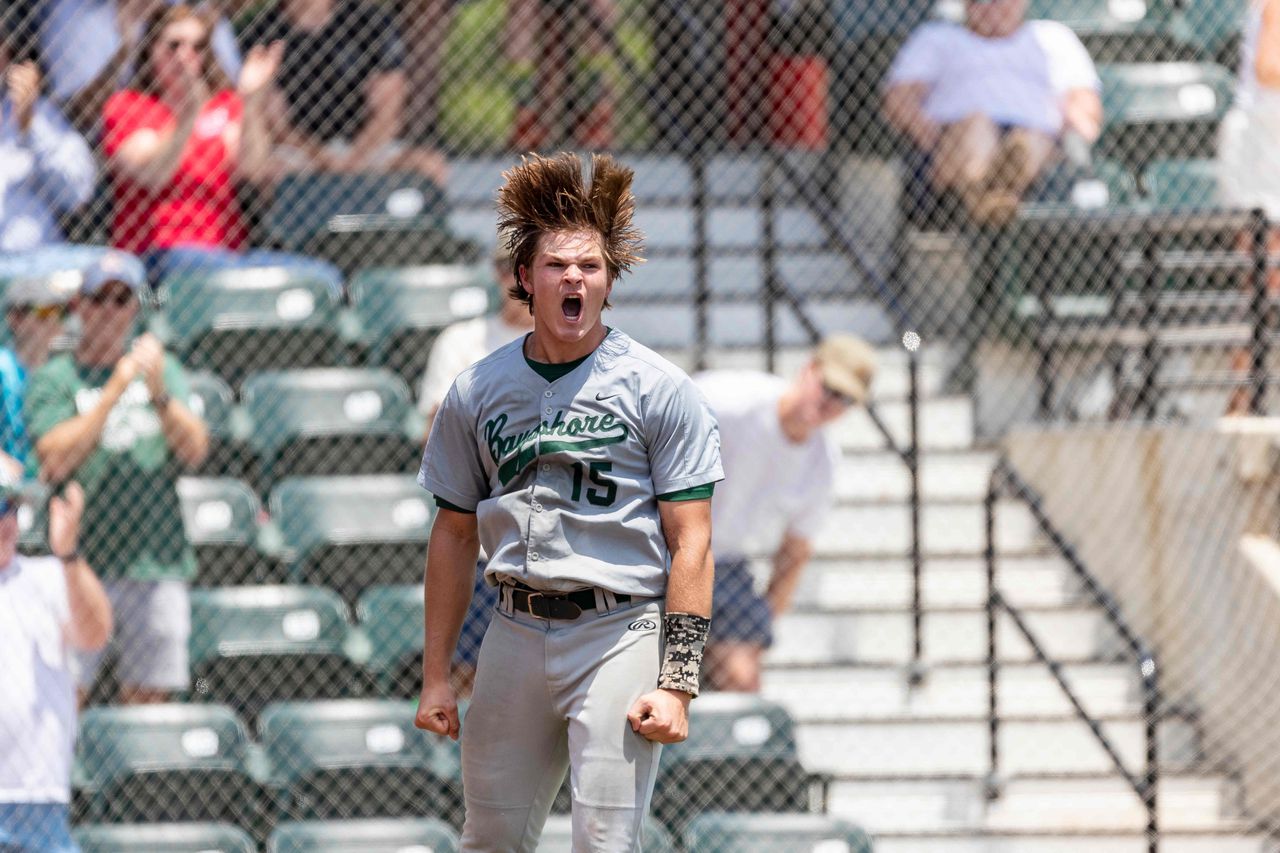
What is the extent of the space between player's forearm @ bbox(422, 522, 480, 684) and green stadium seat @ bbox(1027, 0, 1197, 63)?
518 cm

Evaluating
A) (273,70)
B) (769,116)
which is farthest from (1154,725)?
(273,70)

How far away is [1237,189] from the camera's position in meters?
6.62

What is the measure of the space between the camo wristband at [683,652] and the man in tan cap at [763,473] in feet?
8.28

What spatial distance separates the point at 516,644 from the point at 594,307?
1.82 feet

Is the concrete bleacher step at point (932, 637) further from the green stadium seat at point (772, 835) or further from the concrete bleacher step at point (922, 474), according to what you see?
the green stadium seat at point (772, 835)

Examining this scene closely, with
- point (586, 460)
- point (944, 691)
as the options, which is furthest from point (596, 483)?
point (944, 691)

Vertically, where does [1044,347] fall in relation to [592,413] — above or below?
above

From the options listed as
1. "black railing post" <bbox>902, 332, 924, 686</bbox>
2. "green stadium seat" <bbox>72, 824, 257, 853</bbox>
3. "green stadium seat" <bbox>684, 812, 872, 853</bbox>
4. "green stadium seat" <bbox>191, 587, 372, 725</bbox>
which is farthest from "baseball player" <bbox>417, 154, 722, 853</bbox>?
"black railing post" <bbox>902, 332, 924, 686</bbox>

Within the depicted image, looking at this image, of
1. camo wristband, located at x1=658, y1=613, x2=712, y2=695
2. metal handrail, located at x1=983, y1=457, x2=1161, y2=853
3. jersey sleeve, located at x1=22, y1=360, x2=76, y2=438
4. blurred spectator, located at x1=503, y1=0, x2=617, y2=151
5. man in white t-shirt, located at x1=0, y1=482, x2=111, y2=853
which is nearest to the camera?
camo wristband, located at x1=658, y1=613, x2=712, y2=695

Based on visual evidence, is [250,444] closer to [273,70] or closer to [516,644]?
[273,70]

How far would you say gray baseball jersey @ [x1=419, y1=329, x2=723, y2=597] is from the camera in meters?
2.89

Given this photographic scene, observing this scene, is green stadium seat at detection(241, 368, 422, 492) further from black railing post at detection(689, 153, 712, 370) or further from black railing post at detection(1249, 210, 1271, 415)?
black railing post at detection(1249, 210, 1271, 415)

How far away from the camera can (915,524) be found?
240 inches

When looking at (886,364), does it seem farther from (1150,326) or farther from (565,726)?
(565,726)
